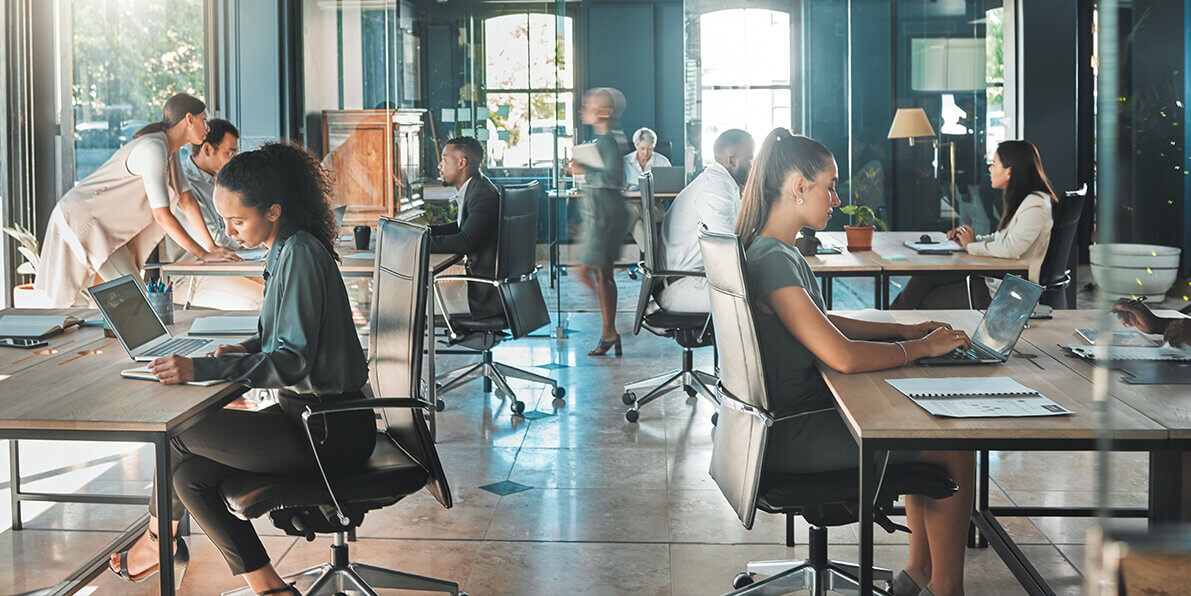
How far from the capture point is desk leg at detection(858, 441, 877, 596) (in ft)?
6.97

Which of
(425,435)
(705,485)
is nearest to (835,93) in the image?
(705,485)

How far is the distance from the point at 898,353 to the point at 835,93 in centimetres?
667

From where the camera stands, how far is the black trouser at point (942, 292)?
5.24 meters

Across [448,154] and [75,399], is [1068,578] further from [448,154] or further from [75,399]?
[448,154]

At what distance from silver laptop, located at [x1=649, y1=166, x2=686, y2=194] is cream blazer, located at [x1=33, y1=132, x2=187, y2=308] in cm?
588

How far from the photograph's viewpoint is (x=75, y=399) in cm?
239

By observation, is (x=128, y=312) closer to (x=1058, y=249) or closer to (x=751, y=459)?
(x=751, y=459)

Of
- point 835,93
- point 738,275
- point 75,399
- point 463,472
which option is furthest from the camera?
point 835,93

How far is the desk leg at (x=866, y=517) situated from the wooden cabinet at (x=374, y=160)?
229 inches

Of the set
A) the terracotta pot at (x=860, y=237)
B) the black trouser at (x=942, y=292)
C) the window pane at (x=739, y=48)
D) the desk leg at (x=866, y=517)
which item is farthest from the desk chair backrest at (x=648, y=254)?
the window pane at (x=739, y=48)

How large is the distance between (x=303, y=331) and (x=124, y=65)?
17.2 feet

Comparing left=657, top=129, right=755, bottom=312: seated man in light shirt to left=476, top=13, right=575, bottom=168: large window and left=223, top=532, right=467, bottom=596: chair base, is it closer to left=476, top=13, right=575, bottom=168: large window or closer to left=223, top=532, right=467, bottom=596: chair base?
left=223, top=532, right=467, bottom=596: chair base

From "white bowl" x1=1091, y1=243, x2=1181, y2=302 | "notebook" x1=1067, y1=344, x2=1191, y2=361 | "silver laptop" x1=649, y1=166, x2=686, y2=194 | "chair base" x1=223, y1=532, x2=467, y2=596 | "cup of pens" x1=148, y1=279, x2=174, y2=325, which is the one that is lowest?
"chair base" x1=223, y1=532, x2=467, y2=596

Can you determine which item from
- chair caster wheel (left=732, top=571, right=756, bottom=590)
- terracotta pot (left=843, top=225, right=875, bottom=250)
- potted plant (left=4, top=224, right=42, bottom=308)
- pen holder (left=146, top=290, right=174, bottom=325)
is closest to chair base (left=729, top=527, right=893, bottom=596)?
chair caster wheel (left=732, top=571, right=756, bottom=590)
